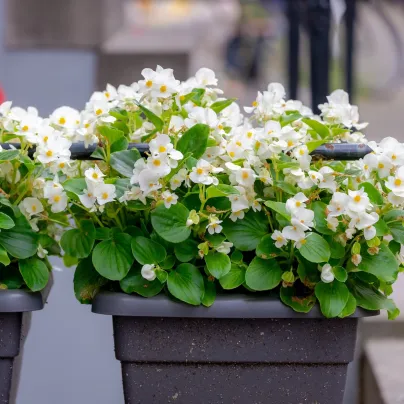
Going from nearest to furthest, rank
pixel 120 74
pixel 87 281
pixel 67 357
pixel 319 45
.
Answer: pixel 87 281
pixel 67 357
pixel 319 45
pixel 120 74

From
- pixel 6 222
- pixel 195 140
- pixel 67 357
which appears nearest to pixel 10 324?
pixel 6 222

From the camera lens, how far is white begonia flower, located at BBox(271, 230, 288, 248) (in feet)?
3.51

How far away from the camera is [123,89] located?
1240 millimetres

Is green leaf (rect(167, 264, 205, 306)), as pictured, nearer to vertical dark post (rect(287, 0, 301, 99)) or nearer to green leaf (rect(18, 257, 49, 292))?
green leaf (rect(18, 257, 49, 292))

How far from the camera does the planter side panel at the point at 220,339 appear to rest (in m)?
1.10

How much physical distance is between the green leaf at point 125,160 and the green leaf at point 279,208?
184 mm

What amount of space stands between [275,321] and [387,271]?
16 centimetres

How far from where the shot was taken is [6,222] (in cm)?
108

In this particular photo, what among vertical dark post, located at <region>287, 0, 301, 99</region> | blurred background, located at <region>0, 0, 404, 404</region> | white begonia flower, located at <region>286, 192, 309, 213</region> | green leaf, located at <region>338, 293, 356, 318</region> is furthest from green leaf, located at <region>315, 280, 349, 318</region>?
vertical dark post, located at <region>287, 0, 301, 99</region>

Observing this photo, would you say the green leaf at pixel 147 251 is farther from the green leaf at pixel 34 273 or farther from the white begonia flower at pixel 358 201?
the white begonia flower at pixel 358 201

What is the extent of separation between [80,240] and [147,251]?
98 mm

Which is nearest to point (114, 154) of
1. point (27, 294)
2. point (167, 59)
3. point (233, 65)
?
point (27, 294)

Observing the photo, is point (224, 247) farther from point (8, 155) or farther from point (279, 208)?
point (8, 155)

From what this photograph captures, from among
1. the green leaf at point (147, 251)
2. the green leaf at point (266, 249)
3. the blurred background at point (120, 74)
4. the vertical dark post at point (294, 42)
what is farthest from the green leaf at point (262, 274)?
the vertical dark post at point (294, 42)
